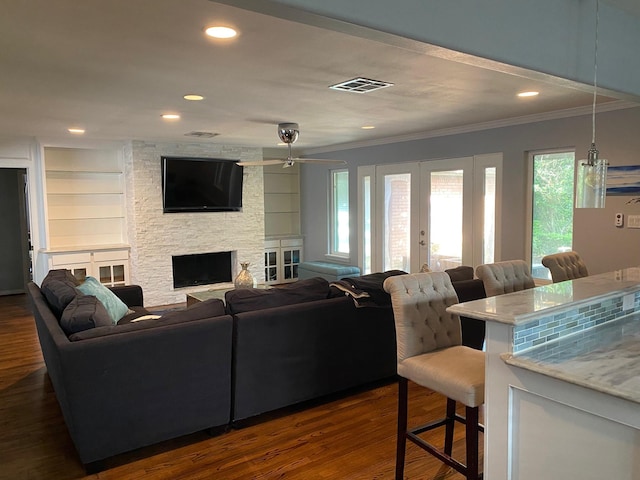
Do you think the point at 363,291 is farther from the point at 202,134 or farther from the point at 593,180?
the point at 202,134

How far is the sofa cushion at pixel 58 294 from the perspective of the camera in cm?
331

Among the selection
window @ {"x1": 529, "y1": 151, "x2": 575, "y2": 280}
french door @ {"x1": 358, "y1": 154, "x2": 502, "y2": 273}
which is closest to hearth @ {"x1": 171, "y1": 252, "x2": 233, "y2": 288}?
french door @ {"x1": 358, "y1": 154, "x2": 502, "y2": 273}

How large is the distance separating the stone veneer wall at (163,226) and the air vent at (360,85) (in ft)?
13.0

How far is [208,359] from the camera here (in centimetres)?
295

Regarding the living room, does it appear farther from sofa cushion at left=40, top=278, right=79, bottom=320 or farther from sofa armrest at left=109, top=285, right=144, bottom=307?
Answer: sofa cushion at left=40, top=278, right=79, bottom=320

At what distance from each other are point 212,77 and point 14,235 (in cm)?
650

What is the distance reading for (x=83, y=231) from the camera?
7047mm

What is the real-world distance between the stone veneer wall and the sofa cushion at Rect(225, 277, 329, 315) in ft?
13.1

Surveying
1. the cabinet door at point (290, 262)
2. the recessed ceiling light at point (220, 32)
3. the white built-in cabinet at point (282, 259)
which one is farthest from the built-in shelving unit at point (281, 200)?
the recessed ceiling light at point (220, 32)

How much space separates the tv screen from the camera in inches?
272

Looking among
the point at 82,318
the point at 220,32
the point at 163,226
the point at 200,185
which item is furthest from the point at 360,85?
the point at 163,226

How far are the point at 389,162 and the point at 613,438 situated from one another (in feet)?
18.2

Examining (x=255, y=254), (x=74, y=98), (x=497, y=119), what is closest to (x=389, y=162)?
(x=497, y=119)

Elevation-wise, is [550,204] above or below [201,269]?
above
